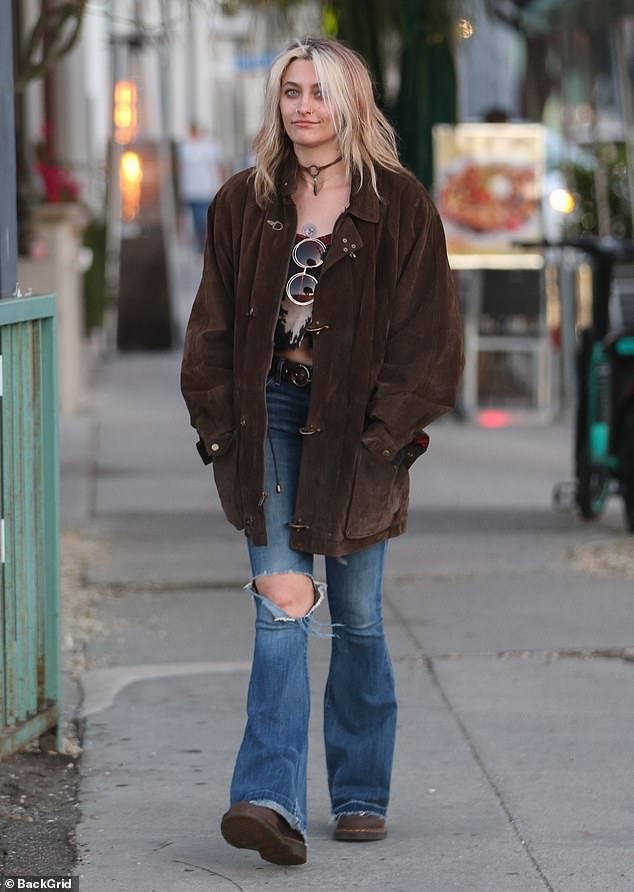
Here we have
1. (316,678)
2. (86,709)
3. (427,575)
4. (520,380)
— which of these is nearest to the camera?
(86,709)

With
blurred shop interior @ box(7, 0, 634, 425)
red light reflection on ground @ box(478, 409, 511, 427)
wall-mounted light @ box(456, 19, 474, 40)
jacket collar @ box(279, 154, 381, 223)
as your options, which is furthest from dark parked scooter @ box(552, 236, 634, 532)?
jacket collar @ box(279, 154, 381, 223)

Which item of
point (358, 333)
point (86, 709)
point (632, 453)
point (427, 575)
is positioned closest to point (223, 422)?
point (358, 333)

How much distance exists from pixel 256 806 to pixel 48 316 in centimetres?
156

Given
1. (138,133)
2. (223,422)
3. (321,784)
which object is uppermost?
(138,133)

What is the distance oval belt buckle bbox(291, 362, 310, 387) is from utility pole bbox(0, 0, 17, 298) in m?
1.16

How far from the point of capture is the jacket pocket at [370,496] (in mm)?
4219

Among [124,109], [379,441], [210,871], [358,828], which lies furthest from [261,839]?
[124,109]

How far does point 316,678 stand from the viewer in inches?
242

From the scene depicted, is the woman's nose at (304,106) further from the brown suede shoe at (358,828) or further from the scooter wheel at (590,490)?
the scooter wheel at (590,490)

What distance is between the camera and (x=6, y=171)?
16.7 ft

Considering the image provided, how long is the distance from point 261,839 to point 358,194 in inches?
57.5

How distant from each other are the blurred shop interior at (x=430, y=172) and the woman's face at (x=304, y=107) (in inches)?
138

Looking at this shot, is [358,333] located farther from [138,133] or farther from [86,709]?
[138,133]

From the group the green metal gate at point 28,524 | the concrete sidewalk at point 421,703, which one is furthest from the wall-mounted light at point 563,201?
the green metal gate at point 28,524
